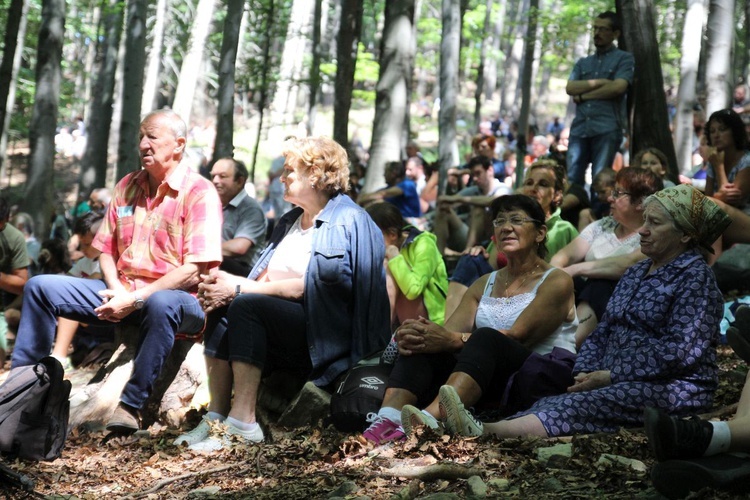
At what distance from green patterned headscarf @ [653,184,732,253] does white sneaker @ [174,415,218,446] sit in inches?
119

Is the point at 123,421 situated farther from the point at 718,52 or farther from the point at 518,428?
the point at 718,52

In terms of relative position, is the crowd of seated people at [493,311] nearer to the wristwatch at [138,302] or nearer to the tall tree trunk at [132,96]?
the wristwatch at [138,302]

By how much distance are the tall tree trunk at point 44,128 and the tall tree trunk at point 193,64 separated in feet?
7.17

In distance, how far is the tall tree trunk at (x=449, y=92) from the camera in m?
14.0

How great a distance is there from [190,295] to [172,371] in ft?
2.58

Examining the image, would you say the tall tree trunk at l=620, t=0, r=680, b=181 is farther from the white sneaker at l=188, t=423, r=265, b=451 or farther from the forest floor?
the white sneaker at l=188, t=423, r=265, b=451

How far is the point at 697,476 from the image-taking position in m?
3.87

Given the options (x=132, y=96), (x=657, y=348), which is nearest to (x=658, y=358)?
(x=657, y=348)

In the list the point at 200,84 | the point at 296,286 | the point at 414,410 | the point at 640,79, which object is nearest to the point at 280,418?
the point at 296,286

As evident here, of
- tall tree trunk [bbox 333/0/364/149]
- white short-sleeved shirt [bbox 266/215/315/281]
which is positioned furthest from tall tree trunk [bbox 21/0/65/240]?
white short-sleeved shirt [bbox 266/215/315/281]

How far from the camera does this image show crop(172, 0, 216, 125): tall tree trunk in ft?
52.9

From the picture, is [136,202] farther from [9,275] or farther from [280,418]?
[9,275]

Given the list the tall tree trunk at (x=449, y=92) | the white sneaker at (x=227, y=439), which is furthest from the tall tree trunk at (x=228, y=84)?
the white sneaker at (x=227, y=439)

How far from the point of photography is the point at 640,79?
10070 millimetres
